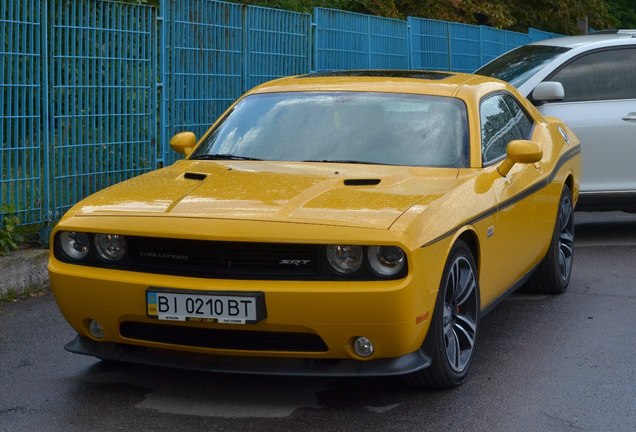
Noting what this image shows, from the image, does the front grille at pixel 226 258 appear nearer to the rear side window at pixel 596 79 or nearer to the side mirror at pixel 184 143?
the side mirror at pixel 184 143

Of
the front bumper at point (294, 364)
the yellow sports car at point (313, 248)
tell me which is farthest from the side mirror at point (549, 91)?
the front bumper at point (294, 364)

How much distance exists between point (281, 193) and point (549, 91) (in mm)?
4823

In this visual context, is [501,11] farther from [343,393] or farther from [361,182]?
[343,393]

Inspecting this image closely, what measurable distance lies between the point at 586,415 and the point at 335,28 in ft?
30.3

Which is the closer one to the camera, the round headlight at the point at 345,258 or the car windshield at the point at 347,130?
the round headlight at the point at 345,258

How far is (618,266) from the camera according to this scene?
9.30 meters

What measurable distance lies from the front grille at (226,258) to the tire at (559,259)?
10.0 ft

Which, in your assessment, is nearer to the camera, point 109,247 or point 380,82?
point 109,247

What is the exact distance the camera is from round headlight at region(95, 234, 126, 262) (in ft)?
18.1

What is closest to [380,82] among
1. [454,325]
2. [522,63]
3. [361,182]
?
[361,182]

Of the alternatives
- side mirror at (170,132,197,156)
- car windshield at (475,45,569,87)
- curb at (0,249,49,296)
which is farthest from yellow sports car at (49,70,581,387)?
car windshield at (475,45,569,87)

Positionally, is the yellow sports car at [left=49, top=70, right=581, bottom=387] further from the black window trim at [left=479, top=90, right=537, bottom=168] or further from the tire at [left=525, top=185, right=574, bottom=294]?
the tire at [left=525, top=185, right=574, bottom=294]

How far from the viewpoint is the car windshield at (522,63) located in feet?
35.4

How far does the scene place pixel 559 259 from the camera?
318 inches
